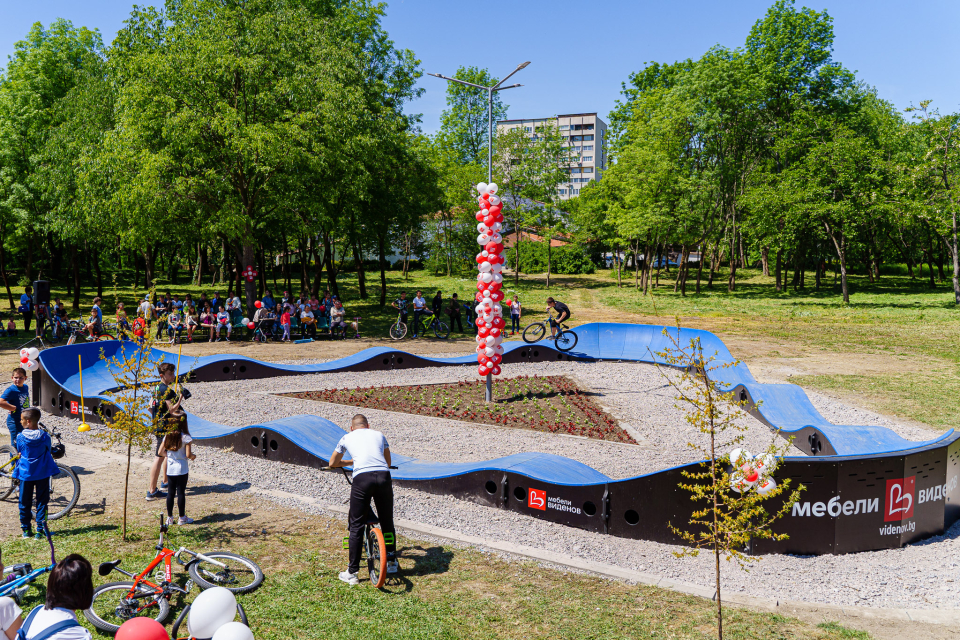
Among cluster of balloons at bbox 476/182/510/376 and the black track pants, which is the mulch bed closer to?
cluster of balloons at bbox 476/182/510/376

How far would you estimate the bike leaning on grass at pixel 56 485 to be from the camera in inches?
320

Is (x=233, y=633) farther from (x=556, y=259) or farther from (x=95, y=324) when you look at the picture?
(x=556, y=259)

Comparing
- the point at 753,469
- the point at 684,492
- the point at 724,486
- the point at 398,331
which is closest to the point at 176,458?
the point at 684,492

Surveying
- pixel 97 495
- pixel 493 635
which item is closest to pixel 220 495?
pixel 97 495

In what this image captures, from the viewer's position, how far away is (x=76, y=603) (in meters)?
3.75

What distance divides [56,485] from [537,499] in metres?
6.27

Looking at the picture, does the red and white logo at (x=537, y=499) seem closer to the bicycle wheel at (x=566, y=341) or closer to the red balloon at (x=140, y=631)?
the red balloon at (x=140, y=631)

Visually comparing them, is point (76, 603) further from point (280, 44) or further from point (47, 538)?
point (280, 44)

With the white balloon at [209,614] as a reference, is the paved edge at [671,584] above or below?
below

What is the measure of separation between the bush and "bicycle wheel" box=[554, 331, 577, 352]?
39960 millimetres

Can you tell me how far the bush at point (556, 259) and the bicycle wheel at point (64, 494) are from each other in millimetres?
54250

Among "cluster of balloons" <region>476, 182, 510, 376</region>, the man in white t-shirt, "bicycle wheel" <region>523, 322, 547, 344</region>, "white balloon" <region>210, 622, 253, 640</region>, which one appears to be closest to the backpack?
"white balloon" <region>210, 622, 253, 640</region>

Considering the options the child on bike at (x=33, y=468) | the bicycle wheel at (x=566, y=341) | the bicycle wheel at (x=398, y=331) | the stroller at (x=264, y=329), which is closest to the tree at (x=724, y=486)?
the child on bike at (x=33, y=468)

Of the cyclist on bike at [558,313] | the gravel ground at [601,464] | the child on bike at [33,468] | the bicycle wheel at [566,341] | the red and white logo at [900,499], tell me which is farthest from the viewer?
the bicycle wheel at [566,341]
